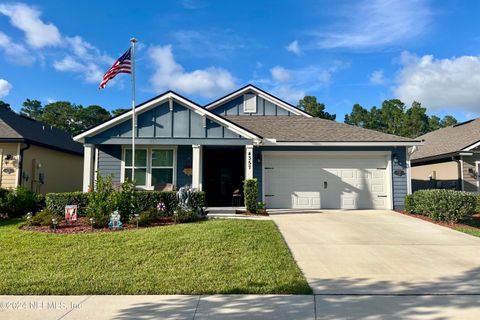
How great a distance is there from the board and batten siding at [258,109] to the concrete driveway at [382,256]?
8.24 metres

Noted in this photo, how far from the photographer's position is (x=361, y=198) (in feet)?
46.6

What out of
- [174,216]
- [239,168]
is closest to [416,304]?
[174,216]

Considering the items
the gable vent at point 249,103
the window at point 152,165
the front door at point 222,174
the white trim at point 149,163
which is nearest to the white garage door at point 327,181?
the front door at point 222,174

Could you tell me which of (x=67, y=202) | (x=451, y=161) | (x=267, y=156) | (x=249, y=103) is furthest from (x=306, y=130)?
(x=67, y=202)

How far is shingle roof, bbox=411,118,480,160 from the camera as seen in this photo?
16.0 metres

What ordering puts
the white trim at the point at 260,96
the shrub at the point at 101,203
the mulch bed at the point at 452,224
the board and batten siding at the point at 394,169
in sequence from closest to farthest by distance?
the shrub at the point at 101,203, the mulch bed at the point at 452,224, the board and batten siding at the point at 394,169, the white trim at the point at 260,96

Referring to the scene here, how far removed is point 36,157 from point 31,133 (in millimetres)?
1208

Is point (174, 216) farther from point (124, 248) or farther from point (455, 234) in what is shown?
point (455, 234)

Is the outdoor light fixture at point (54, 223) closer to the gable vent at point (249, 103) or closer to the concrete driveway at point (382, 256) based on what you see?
the concrete driveway at point (382, 256)

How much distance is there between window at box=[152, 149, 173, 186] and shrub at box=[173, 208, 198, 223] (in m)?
3.83

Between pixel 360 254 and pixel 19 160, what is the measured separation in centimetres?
1332

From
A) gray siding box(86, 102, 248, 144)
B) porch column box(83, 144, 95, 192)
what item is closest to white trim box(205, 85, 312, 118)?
gray siding box(86, 102, 248, 144)

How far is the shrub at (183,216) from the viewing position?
9.87m

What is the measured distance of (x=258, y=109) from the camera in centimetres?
1850
